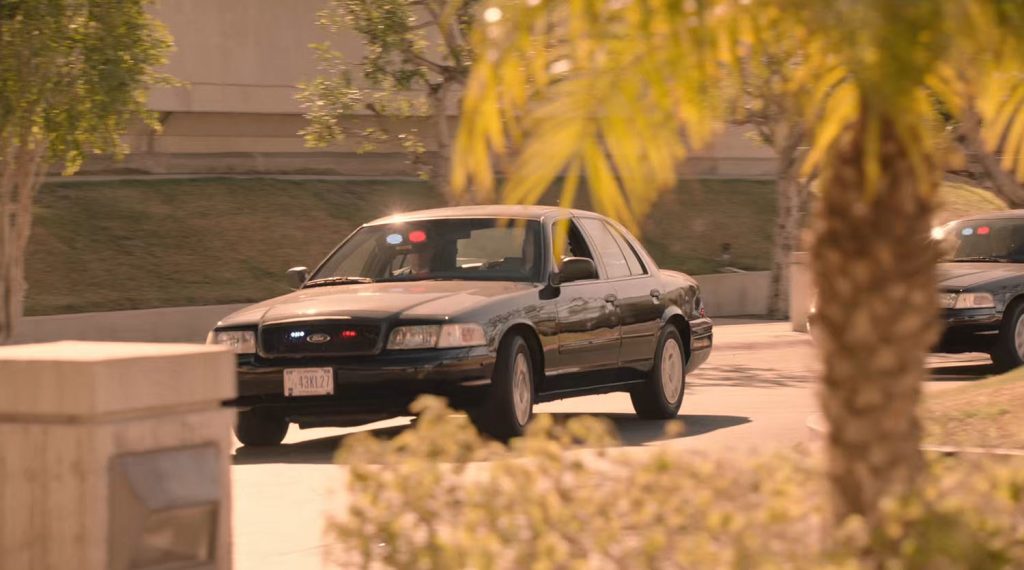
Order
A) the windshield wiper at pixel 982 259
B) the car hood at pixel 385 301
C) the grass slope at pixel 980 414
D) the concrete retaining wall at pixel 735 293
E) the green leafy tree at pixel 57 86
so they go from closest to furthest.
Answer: the grass slope at pixel 980 414, the car hood at pixel 385 301, the windshield wiper at pixel 982 259, the green leafy tree at pixel 57 86, the concrete retaining wall at pixel 735 293

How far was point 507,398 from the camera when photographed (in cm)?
1152

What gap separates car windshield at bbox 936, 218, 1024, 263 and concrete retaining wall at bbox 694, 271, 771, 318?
531 inches

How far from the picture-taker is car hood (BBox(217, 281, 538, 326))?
1138 centimetres

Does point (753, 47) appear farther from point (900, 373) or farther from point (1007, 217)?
point (1007, 217)

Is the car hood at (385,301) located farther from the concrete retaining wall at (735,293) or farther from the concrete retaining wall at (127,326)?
the concrete retaining wall at (735,293)

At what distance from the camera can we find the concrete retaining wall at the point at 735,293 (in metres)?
33.0

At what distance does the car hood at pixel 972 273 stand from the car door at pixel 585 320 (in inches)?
214

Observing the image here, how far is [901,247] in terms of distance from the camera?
516cm

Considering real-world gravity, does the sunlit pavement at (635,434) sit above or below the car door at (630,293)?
below

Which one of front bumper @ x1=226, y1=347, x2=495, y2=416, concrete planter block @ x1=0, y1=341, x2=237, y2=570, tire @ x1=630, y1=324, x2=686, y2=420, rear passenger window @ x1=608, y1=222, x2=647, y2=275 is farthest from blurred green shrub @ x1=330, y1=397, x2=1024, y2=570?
rear passenger window @ x1=608, y1=222, x2=647, y2=275

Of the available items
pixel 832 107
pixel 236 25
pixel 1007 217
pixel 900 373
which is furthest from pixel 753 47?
pixel 236 25

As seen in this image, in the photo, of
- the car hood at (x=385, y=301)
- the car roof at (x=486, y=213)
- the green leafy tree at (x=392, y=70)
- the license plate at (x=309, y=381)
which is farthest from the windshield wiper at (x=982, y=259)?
the license plate at (x=309, y=381)

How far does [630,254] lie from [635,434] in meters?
Answer: 1.55

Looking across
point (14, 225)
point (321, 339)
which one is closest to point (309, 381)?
point (321, 339)
